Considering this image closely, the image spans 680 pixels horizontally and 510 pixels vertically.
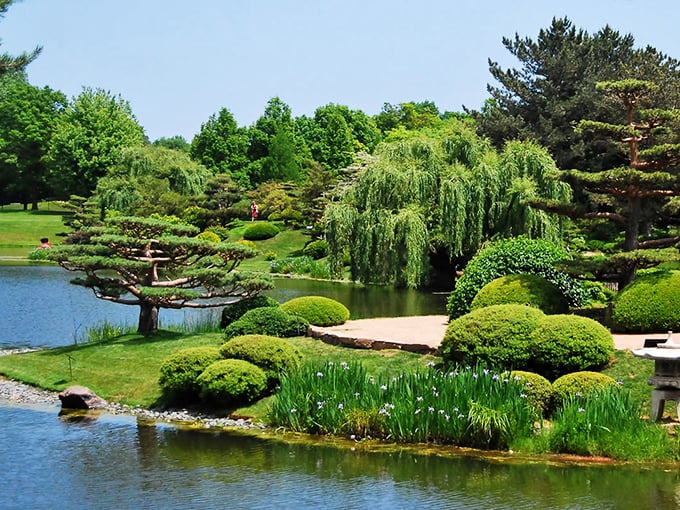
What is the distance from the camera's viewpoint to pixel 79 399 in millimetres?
14430

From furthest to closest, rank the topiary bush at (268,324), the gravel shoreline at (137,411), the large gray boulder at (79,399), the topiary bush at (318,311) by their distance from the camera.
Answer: the topiary bush at (318,311) → the topiary bush at (268,324) → the large gray boulder at (79,399) → the gravel shoreline at (137,411)

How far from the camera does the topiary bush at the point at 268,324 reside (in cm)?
1630

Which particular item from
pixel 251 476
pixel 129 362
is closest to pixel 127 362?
pixel 129 362

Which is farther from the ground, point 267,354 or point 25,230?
point 25,230

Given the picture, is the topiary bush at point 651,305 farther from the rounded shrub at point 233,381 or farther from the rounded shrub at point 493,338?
the rounded shrub at point 233,381

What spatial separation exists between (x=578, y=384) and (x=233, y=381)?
192 inches

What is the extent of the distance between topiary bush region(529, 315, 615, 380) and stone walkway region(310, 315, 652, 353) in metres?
1.04

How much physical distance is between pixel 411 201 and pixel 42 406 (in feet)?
54.8

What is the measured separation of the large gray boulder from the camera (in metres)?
14.4

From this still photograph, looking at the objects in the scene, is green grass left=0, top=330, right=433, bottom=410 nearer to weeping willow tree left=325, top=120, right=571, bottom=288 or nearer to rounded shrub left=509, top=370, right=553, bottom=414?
rounded shrub left=509, top=370, right=553, bottom=414

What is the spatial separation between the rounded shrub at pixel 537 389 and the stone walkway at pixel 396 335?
221cm

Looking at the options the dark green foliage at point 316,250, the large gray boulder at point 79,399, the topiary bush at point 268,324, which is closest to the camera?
the large gray boulder at point 79,399

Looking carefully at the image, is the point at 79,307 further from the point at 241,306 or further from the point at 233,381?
the point at 233,381

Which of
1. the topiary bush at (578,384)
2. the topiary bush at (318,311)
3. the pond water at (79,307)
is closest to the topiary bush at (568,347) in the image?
the topiary bush at (578,384)
